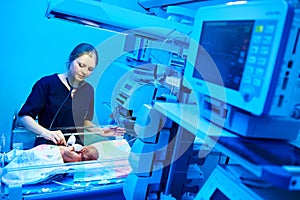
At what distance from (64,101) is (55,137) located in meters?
0.37

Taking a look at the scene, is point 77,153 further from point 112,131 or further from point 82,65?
point 82,65

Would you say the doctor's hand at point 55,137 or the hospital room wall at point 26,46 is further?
the hospital room wall at point 26,46

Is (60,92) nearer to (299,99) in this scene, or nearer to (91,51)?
(91,51)

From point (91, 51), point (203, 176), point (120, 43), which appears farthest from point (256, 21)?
point (120, 43)

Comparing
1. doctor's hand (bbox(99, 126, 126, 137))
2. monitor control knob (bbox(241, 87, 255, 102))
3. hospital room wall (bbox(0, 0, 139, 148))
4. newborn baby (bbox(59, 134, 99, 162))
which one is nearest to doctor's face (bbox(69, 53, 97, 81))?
doctor's hand (bbox(99, 126, 126, 137))

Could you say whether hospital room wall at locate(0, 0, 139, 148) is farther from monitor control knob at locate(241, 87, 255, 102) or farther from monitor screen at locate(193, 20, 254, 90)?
monitor control knob at locate(241, 87, 255, 102)

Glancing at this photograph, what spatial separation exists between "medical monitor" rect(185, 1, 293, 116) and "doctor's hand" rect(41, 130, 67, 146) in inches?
38.3

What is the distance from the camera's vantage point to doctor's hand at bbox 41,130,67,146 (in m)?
1.65

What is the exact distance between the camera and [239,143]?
75 cm

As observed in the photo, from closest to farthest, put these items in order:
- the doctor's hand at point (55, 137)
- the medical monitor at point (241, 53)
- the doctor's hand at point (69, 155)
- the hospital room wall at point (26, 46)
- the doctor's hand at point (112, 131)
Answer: the medical monitor at point (241, 53) → the doctor's hand at point (69, 155) → the doctor's hand at point (55, 137) → the doctor's hand at point (112, 131) → the hospital room wall at point (26, 46)

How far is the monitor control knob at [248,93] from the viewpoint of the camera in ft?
2.31

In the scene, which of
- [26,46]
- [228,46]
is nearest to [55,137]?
[228,46]

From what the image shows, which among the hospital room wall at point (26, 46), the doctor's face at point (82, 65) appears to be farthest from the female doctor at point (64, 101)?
the hospital room wall at point (26, 46)

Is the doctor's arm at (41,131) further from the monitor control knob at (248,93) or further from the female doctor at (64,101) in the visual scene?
the monitor control knob at (248,93)
